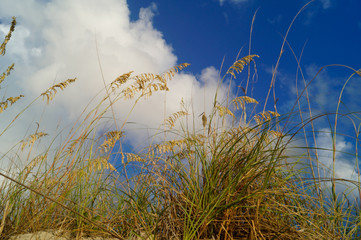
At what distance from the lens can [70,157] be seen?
9.71ft

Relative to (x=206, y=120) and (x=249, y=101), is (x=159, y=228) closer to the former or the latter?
(x=206, y=120)

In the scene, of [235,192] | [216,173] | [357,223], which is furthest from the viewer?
[357,223]

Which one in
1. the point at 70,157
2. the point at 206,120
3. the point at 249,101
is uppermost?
the point at 249,101

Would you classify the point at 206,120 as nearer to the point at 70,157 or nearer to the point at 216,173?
the point at 216,173

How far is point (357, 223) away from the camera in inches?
94.3

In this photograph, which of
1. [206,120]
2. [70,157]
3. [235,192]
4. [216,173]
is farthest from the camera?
[70,157]

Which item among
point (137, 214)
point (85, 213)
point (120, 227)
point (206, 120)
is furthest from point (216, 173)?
point (85, 213)

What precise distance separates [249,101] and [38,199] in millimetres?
2140

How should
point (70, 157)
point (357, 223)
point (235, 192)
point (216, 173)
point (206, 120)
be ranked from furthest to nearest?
point (70, 157) < point (206, 120) < point (357, 223) < point (216, 173) < point (235, 192)

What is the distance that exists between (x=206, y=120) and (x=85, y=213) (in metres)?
1.29

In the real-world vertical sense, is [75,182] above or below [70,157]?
below

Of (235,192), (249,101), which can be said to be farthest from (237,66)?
(235,192)

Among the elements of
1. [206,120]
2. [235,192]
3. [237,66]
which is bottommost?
[235,192]

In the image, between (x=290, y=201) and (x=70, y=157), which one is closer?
(x=290, y=201)
